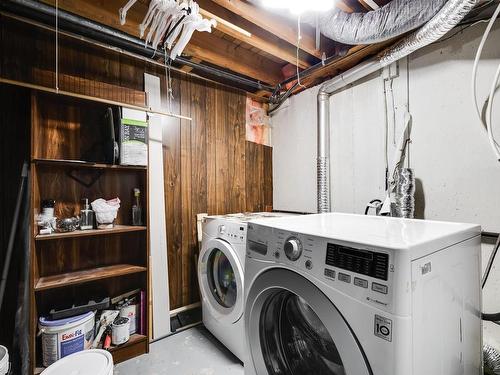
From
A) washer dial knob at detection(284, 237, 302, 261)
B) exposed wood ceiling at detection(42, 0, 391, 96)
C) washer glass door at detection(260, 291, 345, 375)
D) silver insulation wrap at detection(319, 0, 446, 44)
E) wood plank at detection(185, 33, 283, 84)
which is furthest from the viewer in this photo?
wood plank at detection(185, 33, 283, 84)

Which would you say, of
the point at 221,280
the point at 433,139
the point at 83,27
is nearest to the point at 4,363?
the point at 221,280

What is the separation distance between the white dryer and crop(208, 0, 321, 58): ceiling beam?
1276mm

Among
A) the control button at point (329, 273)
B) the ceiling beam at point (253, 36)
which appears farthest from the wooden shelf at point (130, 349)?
the ceiling beam at point (253, 36)

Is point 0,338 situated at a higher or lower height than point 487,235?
lower

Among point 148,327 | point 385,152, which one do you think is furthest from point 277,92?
point 148,327

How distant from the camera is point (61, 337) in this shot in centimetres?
146

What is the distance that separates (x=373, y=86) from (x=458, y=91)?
1.85 feet

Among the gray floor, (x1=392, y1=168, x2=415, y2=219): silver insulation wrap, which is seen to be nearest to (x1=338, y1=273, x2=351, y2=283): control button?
(x1=392, y1=168, x2=415, y2=219): silver insulation wrap

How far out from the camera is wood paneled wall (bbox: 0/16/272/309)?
1.61 m

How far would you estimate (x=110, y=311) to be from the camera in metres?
A: 1.72

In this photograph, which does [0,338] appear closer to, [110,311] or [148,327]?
[110,311]

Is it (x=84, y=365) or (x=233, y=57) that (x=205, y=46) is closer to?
(x=233, y=57)

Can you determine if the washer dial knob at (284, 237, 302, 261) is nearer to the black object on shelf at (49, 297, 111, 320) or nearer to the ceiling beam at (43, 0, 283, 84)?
the black object on shelf at (49, 297, 111, 320)

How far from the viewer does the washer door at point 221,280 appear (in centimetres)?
159
